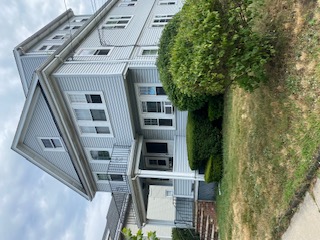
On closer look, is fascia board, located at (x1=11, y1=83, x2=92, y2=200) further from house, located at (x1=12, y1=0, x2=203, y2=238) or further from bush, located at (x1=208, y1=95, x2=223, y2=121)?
bush, located at (x1=208, y1=95, x2=223, y2=121)

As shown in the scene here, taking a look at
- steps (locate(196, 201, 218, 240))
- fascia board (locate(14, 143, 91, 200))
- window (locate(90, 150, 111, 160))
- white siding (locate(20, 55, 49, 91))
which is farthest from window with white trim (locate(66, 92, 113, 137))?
steps (locate(196, 201, 218, 240))

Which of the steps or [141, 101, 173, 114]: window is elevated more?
[141, 101, 173, 114]: window

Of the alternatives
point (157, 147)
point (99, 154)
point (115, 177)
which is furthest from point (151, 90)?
point (115, 177)

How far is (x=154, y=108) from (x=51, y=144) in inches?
279

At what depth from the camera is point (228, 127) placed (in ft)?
38.2

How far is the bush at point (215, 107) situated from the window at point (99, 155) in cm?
727

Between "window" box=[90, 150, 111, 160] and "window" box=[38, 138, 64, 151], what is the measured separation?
76.7 inches

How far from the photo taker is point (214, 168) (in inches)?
521

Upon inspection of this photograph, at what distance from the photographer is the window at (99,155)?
1642 cm

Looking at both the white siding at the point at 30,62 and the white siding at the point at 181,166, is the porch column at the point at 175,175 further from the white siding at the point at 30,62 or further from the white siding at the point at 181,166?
the white siding at the point at 30,62

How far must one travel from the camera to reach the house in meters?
14.0

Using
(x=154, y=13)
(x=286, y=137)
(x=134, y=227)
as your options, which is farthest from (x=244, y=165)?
(x=134, y=227)

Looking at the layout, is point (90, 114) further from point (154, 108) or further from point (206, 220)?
point (206, 220)

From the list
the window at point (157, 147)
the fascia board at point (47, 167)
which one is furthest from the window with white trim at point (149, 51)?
the fascia board at point (47, 167)
